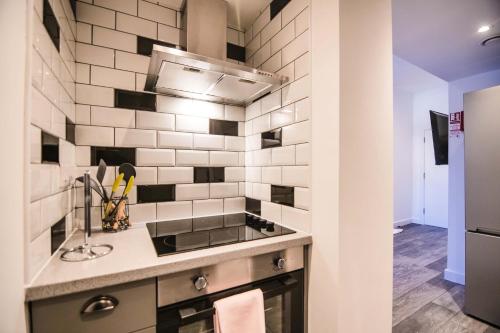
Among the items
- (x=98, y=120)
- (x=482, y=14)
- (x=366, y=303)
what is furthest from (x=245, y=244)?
(x=482, y=14)

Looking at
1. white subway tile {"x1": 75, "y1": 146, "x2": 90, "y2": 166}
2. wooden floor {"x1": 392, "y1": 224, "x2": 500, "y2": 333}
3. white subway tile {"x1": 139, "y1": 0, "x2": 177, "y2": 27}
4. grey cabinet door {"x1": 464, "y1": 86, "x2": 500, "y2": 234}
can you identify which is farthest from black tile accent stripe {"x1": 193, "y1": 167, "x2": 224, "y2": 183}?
grey cabinet door {"x1": 464, "y1": 86, "x2": 500, "y2": 234}

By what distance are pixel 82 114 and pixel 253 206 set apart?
108 cm

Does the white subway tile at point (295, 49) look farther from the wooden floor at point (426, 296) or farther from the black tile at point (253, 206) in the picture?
the wooden floor at point (426, 296)

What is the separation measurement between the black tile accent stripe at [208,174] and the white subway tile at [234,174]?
0.04 m

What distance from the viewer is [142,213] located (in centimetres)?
126

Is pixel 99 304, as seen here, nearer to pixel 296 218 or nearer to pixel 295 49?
pixel 296 218

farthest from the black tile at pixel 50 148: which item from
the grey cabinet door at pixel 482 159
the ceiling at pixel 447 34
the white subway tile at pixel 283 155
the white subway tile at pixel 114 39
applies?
the grey cabinet door at pixel 482 159

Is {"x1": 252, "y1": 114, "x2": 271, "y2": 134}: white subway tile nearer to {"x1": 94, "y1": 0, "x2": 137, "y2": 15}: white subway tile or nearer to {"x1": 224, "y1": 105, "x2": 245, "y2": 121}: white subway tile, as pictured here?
{"x1": 224, "y1": 105, "x2": 245, "y2": 121}: white subway tile

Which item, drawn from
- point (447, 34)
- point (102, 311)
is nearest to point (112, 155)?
point (102, 311)

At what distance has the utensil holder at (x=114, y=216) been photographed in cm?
108

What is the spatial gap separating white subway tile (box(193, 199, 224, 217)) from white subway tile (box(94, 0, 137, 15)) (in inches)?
44.6

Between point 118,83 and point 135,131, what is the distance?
0.87 ft

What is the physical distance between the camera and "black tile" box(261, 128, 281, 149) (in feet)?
4.17

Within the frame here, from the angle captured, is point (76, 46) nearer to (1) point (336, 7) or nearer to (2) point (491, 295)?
(1) point (336, 7)
